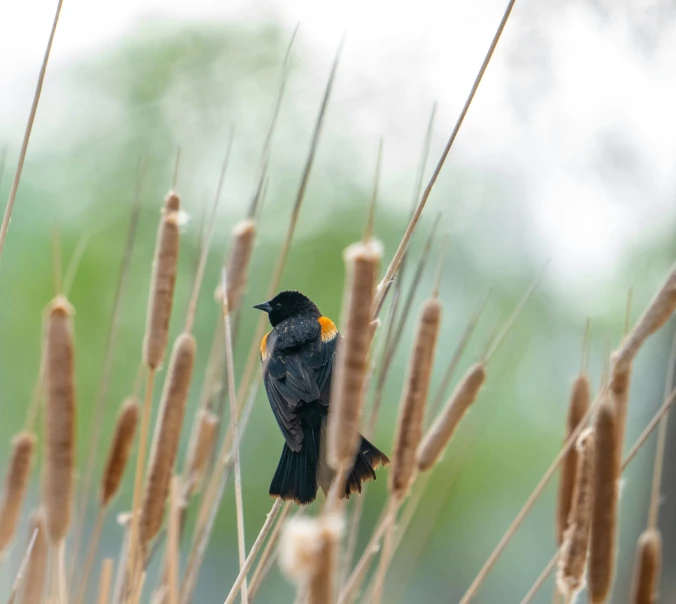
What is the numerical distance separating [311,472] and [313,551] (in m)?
0.64

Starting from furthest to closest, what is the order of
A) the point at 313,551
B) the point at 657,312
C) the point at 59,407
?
the point at 657,312, the point at 59,407, the point at 313,551

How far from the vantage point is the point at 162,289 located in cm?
93

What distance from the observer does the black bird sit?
1.06 m

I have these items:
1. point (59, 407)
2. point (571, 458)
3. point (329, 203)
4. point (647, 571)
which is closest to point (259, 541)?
point (59, 407)

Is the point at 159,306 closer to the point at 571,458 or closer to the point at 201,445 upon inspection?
the point at 201,445

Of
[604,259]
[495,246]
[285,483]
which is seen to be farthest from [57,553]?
[495,246]

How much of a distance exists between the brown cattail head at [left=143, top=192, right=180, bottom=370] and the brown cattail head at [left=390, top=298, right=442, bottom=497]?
316 millimetres

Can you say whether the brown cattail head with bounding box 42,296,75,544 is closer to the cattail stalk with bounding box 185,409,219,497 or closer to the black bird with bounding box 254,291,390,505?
the black bird with bounding box 254,291,390,505

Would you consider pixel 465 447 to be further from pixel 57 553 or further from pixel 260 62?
pixel 260 62

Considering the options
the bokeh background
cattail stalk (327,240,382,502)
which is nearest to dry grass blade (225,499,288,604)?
cattail stalk (327,240,382,502)

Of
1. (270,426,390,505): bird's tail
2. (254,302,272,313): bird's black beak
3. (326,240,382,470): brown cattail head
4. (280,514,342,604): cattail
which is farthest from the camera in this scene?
(254,302,272,313): bird's black beak

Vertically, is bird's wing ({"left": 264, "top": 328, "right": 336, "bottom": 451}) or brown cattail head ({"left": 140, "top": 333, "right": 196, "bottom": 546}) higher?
bird's wing ({"left": 264, "top": 328, "right": 336, "bottom": 451})

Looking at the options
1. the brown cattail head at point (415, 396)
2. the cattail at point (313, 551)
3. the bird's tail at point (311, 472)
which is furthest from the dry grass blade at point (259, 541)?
the cattail at point (313, 551)

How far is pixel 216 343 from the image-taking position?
4.32 ft
